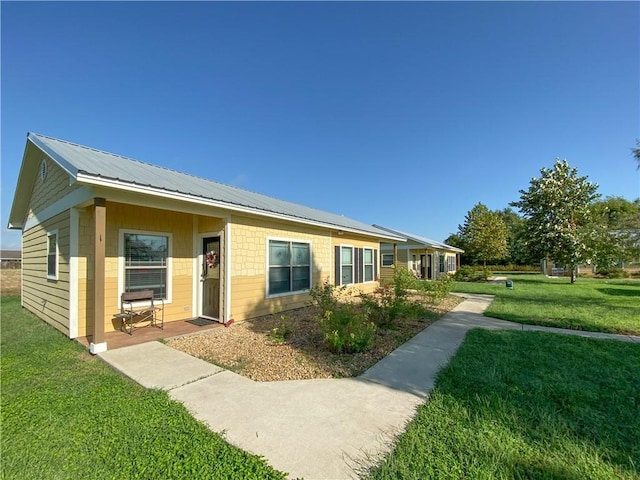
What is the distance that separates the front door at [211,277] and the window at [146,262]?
Answer: 0.91 meters

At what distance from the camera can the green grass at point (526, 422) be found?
7.30 ft

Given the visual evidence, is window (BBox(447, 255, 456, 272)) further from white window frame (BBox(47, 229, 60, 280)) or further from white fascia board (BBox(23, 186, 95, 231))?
white fascia board (BBox(23, 186, 95, 231))

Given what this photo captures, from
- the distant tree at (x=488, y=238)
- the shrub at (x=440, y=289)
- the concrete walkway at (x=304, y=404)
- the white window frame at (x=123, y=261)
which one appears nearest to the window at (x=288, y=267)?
the white window frame at (x=123, y=261)

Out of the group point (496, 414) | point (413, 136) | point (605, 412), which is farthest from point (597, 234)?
point (496, 414)

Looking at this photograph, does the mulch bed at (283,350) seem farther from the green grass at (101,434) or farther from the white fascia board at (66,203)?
the white fascia board at (66,203)

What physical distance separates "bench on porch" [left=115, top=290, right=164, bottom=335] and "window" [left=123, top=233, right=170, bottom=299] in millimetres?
267

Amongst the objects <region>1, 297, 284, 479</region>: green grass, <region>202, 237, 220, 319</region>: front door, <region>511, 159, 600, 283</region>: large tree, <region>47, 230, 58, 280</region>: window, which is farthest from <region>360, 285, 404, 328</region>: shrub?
<region>511, 159, 600, 283</region>: large tree

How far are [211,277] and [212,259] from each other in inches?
18.9

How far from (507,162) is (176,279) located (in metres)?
13.4

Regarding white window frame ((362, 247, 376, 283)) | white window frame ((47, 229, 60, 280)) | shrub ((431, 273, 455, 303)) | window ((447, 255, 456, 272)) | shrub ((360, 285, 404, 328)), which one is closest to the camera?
white window frame ((47, 229, 60, 280))

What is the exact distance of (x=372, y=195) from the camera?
20.7 m

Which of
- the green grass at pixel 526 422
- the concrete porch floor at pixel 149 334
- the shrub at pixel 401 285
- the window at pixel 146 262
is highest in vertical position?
the window at pixel 146 262

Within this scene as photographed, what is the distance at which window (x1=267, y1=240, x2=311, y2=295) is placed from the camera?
28.0ft

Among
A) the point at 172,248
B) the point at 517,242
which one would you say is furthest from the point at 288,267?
the point at 517,242
